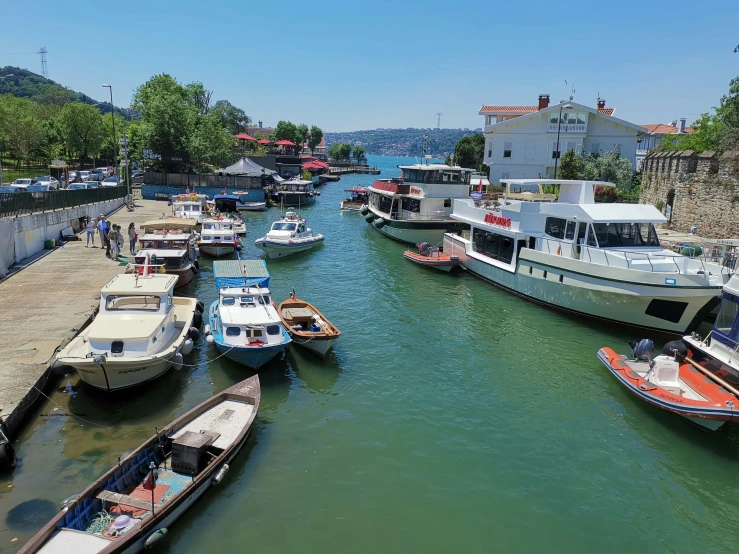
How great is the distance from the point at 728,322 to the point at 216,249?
2641 cm

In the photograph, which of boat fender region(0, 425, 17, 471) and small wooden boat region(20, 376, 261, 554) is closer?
small wooden boat region(20, 376, 261, 554)

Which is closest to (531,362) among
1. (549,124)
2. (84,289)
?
(84,289)

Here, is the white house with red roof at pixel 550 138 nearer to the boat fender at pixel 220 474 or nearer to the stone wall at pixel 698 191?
the stone wall at pixel 698 191

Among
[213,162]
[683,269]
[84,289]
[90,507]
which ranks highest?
[213,162]

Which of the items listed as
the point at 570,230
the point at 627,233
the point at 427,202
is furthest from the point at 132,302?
the point at 427,202

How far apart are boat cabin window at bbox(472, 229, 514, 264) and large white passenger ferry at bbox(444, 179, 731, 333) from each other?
0.05 meters

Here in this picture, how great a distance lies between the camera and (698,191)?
2970cm

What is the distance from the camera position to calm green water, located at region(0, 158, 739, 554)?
970 cm

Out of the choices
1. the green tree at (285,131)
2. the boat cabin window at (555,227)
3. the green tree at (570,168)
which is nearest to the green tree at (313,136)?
the green tree at (285,131)

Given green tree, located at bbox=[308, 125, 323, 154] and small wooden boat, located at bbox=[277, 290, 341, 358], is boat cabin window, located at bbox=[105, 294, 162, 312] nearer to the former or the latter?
small wooden boat, located at bbox=[277, 290, 341, 358]

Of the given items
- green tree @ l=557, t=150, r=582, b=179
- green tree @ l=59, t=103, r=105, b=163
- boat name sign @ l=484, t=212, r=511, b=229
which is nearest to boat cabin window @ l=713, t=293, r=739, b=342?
boat name sign @ l=484, t=212, r=511, b=229

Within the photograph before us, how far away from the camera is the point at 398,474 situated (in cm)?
1138

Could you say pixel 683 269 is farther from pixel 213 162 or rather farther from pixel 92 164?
pixel 92 164

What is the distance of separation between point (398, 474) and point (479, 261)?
1867 centimetres
